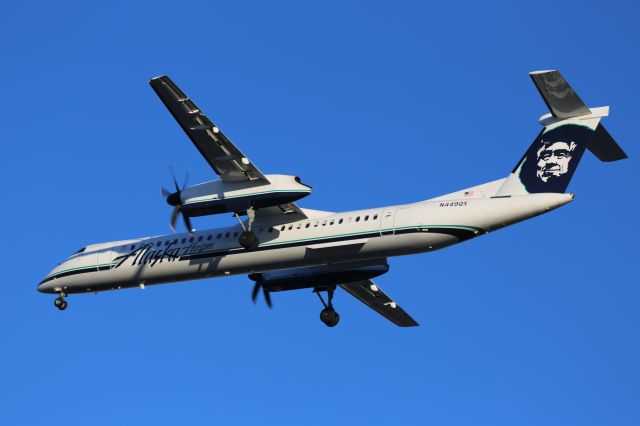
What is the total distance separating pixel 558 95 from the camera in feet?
95.4

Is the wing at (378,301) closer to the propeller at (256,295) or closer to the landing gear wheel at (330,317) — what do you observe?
the landing gear wheel at (330,317)

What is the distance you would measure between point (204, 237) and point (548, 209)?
11.1 meters

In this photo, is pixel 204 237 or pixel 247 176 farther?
pixel 204 237

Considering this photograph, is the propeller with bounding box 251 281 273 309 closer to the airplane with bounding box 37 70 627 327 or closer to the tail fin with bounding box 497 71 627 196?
the airplane with bounding box 37 70 627 327

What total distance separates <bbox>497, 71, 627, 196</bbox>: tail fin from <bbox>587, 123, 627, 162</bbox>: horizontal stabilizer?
0.03 metres

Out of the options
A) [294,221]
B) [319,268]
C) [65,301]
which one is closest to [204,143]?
[294,221]

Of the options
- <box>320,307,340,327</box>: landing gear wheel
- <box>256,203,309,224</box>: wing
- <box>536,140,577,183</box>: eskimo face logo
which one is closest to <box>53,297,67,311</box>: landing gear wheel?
<box>256,203,309,224</box>: wing

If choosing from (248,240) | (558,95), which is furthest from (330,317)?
(558,95)

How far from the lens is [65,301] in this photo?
3691 cm

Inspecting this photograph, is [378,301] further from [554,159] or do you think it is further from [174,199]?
[554,159]

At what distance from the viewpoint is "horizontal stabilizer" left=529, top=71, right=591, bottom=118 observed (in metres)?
28.1

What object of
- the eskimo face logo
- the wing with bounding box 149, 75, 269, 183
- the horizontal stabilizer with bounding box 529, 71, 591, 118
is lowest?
the wing with bounding box 149, 75, 269, 183

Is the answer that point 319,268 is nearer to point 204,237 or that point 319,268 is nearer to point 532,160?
point 204,237

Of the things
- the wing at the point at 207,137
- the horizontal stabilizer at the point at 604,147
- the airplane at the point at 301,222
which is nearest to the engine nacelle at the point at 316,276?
the airplane at the point at 301,222
